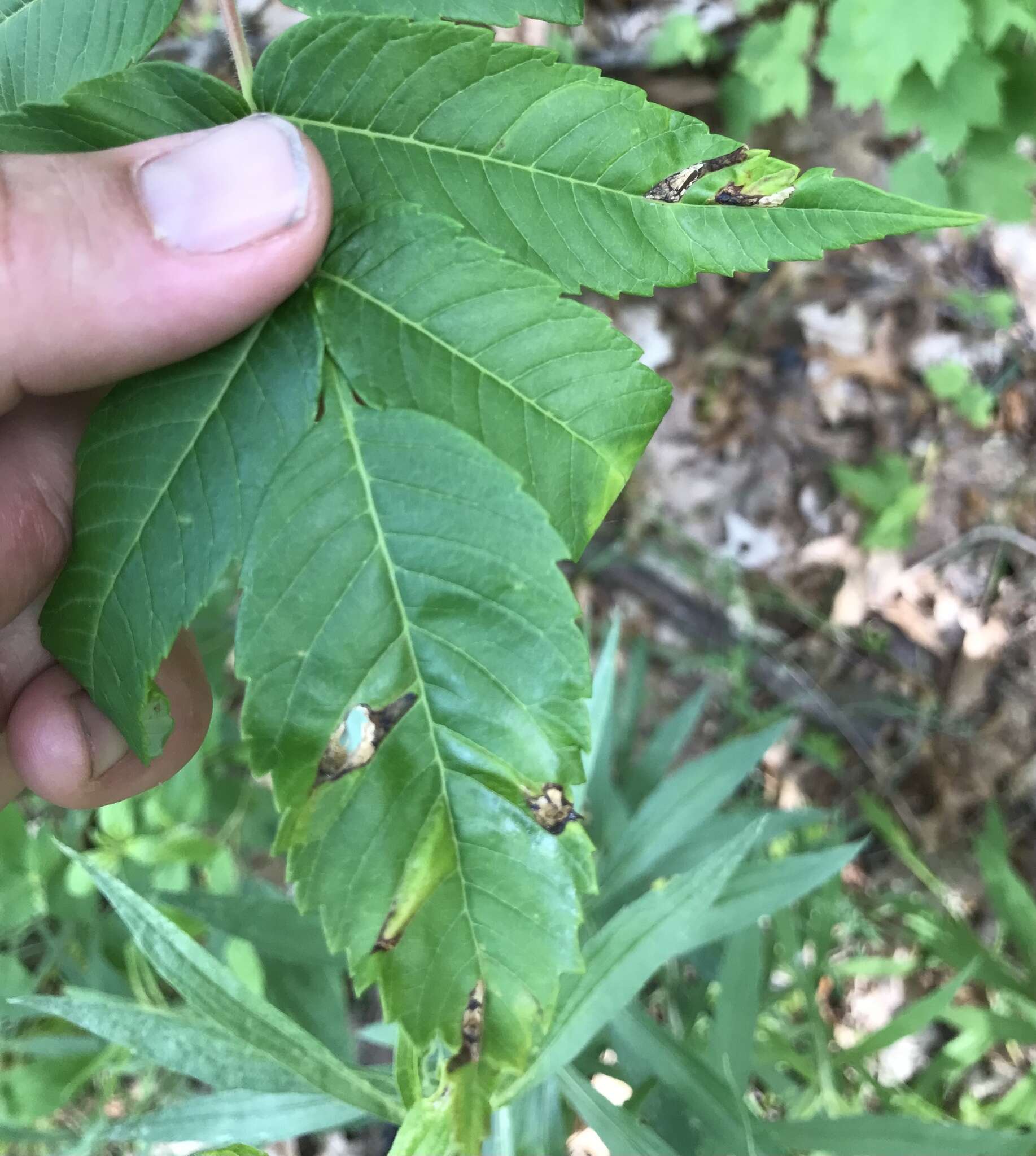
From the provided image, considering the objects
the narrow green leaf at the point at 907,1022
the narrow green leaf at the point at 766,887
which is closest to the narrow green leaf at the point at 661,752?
the narrow green leaf at the point at 766,887

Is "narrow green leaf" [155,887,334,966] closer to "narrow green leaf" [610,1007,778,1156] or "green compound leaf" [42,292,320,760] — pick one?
"narrow green leaf" [610,1007,778,1156]

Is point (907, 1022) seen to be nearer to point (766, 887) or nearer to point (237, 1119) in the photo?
point (766, 887)

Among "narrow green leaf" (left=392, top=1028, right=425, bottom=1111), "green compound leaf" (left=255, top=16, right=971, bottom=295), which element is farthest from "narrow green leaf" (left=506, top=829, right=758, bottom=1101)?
"green compound leaf" (left=255, top=16, right=971, bottom=295)

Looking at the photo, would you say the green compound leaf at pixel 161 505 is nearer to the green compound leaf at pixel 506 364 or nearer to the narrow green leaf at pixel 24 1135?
the green compound leaf at pixel 506 364

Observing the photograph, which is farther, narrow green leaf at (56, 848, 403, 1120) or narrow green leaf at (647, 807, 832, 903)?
narrow green leaf at (647, 807, 832, 903)

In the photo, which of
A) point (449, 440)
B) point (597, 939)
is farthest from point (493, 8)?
point (597, 939)

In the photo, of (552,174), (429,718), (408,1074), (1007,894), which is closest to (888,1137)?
(1007,894)
